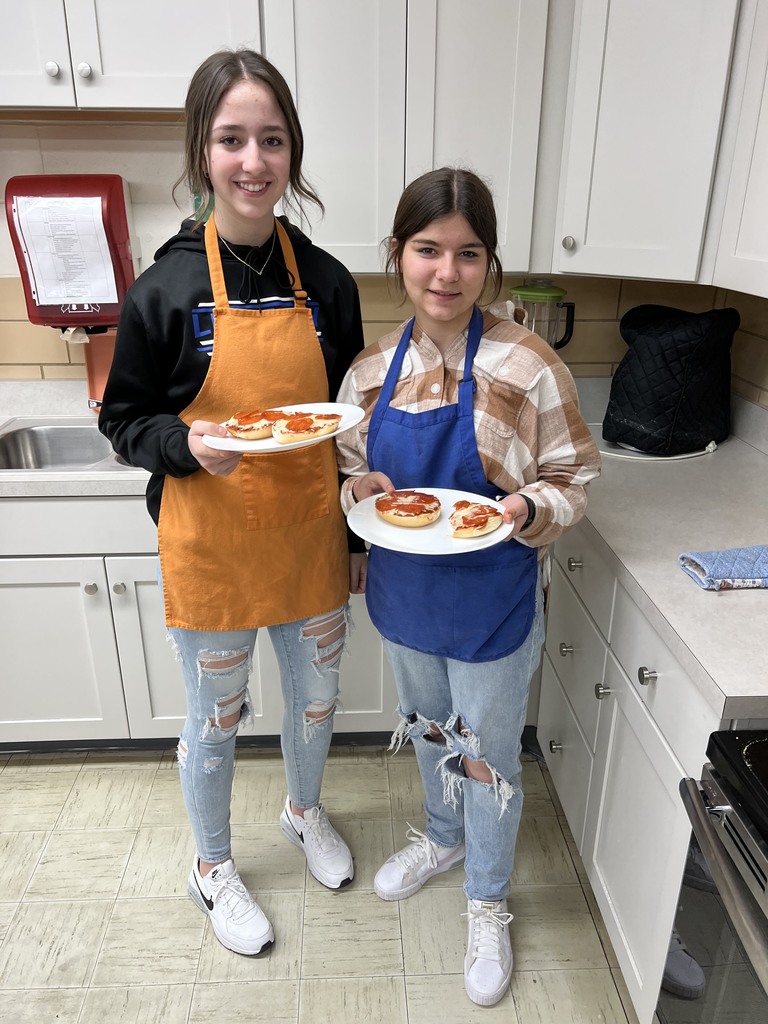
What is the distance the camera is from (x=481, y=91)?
173cm

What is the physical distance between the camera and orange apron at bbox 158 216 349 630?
1.31 meters

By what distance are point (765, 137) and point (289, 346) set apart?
39.2 inches

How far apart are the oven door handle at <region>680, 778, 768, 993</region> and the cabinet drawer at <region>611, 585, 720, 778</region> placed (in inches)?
4.2

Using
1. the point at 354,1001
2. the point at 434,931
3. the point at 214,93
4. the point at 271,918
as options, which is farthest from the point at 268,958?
the point at 214,93

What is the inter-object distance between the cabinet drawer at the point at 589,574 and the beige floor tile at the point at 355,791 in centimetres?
79

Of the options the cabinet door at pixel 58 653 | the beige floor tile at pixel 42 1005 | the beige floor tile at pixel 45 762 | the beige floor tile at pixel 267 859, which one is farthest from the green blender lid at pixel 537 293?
the beige floor tile at pixel 42 1005

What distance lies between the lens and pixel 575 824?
5.52 ft

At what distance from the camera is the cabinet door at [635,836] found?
1.19m

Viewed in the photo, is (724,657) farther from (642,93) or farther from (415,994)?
(642,93)

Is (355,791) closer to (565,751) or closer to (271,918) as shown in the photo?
(271,918)

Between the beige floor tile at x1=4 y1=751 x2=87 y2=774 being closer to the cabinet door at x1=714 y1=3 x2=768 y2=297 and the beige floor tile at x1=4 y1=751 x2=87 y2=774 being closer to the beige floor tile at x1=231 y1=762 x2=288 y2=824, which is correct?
the beige floor tile at x1=231 y1=762 x2=288 y2=824

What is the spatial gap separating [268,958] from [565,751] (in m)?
0.78

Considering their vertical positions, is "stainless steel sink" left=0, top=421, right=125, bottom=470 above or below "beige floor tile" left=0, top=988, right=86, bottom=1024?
above

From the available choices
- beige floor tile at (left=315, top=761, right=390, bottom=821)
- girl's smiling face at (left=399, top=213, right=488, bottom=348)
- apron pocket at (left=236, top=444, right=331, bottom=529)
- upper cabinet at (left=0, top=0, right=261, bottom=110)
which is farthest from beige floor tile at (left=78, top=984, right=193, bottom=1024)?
upper cabinet at (left=0, top=0, right=261, bottom=110)
